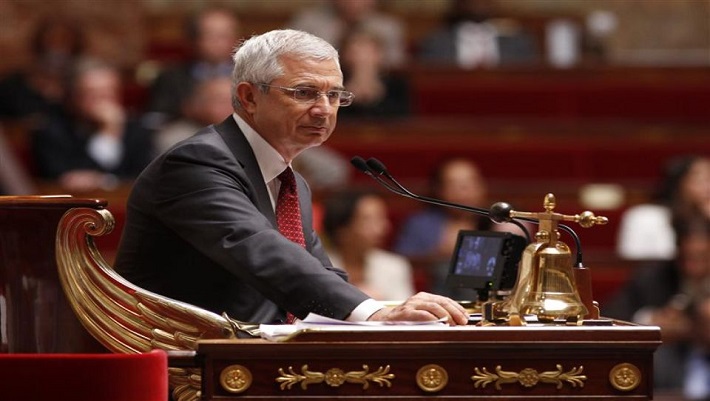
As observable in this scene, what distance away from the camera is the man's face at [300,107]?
268cm

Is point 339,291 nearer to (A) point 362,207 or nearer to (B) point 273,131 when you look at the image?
(B) point 273,131

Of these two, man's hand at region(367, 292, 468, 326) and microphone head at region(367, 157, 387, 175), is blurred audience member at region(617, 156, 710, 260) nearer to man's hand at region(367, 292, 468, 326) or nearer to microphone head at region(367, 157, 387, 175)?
microphone head at region(367, 157, 387, 175)

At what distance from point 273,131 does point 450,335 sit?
61 centimetres

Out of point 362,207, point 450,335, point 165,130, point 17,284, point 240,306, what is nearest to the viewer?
point 450,335

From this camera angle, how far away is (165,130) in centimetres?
620

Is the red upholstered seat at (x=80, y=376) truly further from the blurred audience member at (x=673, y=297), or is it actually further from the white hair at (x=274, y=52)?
the blurred audience member at (x=673, y=297)

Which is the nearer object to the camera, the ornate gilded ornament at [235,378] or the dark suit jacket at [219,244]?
the ornate gilded ornament at [235,378]

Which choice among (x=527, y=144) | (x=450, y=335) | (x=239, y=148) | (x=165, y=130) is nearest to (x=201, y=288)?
(x=239, y=148)

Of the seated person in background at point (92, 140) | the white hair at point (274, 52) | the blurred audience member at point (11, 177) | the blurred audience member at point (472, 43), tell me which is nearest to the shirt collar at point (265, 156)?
the white hair at point (274, 52)

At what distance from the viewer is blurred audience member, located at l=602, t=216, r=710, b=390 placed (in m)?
5.12

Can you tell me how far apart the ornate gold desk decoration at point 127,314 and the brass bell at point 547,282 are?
45cm

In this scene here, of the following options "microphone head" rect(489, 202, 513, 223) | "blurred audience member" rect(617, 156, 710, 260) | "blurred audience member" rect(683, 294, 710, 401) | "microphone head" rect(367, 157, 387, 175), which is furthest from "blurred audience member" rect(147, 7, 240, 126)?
"microphone head" rect(489, 202, 513, 223)

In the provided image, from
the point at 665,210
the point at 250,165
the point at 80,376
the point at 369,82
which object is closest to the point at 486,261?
the point at 250,165

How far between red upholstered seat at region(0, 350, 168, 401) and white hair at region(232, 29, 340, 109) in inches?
24.5
